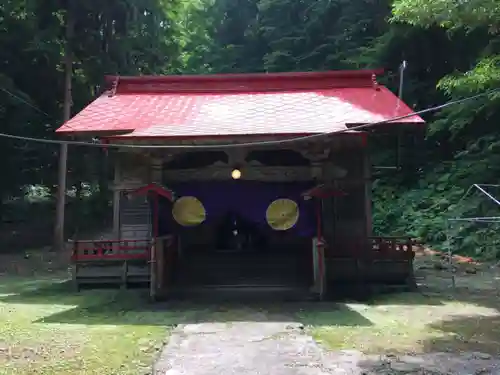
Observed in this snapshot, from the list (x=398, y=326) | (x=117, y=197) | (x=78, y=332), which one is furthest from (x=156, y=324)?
(x=117, y=197)

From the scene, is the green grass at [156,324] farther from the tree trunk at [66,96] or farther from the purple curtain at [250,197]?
the tree trunk at [66,96]

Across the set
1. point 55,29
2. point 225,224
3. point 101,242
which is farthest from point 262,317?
point 55,29

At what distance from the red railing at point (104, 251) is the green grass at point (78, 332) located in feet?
2.43

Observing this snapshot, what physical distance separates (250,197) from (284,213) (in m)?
0.84

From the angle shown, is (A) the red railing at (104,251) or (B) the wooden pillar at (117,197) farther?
(B) the wooden pillar at (117,197)

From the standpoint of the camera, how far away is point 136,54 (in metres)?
21.5

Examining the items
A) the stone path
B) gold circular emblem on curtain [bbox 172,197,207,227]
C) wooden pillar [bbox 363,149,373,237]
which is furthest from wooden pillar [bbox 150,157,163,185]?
wooden pillar [bbox 363,149,373,237]

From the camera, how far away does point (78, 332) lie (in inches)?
297

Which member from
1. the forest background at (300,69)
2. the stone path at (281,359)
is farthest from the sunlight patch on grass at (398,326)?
the forest background at (300,69)

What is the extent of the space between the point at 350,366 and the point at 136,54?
721 inches

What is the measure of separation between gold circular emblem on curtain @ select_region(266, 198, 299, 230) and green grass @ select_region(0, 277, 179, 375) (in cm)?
305

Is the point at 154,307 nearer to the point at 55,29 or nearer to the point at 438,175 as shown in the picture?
the point at 55,29

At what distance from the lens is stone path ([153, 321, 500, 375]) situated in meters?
5.54

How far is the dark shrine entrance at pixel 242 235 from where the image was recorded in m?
11.1
